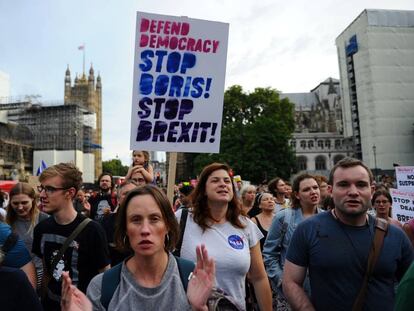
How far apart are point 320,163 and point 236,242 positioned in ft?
264

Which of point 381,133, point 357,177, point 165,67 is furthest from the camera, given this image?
point 381,133

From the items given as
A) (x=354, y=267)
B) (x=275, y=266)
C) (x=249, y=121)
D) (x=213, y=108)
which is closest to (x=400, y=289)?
(x=354, y=267)

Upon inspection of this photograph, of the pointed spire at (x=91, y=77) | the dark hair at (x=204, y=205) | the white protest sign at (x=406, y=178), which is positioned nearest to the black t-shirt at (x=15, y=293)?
the dark hair at (x=204, y=205)

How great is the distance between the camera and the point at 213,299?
6.29 ft

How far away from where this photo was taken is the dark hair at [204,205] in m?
3.12

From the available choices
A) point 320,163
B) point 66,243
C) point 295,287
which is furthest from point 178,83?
point 320,163

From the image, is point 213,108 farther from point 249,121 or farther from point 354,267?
point 249,121

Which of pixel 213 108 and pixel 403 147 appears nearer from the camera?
pixel 213 108

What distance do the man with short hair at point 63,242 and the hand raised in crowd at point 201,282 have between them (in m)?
1.16

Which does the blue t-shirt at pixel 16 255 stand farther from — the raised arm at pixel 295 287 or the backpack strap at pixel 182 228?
the raised arm at pixel 295 287

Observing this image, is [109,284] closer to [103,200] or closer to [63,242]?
[63,242]

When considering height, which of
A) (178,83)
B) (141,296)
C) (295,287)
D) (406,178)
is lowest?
(295,287)

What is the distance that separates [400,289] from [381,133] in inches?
2105

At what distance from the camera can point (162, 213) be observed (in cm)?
202
